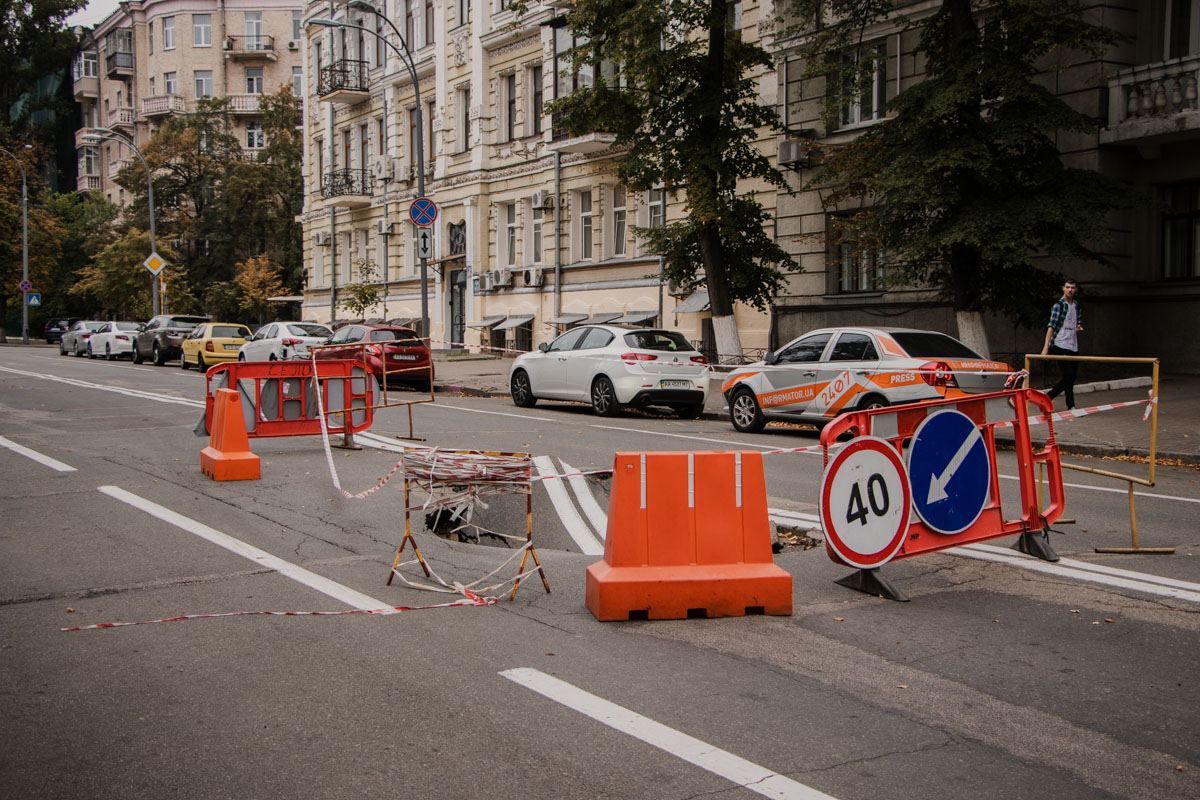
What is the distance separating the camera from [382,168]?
45.0 m

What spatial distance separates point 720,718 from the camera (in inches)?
187

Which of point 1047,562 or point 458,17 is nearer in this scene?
point 1047,562

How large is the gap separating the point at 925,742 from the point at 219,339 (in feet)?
102

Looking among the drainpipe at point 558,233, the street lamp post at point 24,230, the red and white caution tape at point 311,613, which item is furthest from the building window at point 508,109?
the red and white caution tape at point 311,613

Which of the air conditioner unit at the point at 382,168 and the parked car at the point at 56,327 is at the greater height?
the air conditioner unit at the point at 382,168

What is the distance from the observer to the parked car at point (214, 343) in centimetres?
3272

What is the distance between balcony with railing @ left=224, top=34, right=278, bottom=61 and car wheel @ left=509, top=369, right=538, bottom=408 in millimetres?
57575

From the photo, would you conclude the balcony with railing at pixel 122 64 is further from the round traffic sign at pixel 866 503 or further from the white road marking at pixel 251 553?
the round traffic sign at pixel 866 503

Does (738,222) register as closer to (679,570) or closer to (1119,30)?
(1119,30)

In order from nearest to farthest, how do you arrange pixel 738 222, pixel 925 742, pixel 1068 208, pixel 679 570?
1. pixel 925 742
2. pixel 679 570
3. pixel 1068 208
4. pixel 738 222

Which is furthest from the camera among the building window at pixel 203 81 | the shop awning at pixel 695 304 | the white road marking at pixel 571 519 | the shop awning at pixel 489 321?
the building window at pixel 203 81

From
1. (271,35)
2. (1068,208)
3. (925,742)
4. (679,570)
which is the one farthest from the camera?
(271,35)

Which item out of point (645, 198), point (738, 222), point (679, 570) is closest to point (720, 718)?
point (679, 570)

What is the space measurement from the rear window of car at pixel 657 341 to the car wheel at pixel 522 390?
2782mm
